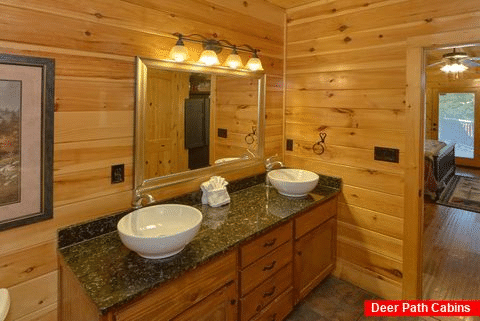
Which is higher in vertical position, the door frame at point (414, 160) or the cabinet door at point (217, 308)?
the door frame at point (414, 160)

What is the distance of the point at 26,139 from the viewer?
4.35ft

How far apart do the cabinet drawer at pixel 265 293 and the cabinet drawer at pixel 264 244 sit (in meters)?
0.19

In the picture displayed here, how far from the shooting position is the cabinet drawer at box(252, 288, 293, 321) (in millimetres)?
1805

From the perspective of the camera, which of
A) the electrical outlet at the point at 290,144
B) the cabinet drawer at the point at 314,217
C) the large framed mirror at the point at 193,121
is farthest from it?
the electrical outlet at the point at 290,144

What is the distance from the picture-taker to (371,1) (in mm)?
2201

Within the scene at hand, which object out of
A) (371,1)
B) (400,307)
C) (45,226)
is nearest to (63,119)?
(45,226)

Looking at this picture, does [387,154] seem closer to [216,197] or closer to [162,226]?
[216,197]

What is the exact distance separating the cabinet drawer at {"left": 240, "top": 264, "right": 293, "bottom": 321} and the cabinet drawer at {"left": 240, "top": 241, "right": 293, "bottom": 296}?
37 millimetres

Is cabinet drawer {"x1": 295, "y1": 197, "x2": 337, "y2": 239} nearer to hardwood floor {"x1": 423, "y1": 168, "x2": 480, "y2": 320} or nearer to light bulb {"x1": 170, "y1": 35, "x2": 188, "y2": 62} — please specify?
hardwood floor {"x1": 423, "y1": 168, "x2": 480, "y2": 320}

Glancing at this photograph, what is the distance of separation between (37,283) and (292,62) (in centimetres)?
241

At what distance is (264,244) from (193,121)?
0.94m

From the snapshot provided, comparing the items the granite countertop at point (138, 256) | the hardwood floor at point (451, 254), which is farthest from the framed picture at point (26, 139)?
the hardwood floor at point (451, 254)

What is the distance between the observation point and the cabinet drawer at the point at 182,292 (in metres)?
1.17

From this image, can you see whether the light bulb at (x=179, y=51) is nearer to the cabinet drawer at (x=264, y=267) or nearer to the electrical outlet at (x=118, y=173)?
the electrical outlet at (x=118, y=173)
